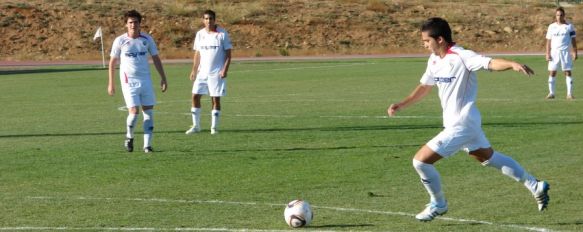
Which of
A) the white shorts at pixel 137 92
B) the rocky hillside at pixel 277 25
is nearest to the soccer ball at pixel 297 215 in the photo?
the white shorts at pixel 137 92

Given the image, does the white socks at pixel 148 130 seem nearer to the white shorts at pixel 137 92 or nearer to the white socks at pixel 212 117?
the white shorts at pixel 137 92

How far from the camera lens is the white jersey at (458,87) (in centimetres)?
983

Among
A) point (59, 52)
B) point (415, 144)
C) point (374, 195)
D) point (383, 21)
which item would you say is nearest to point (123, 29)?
point (59, 52)

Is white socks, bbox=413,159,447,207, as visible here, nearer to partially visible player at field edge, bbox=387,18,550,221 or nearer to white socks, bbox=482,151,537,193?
partially visible player at field edge, bbox=387,18,550,221

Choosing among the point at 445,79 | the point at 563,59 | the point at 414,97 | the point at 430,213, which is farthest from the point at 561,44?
the point at 430,213

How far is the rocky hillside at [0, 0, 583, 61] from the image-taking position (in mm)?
68938

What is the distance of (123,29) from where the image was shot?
73312 mm

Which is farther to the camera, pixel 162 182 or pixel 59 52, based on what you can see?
pixel 59 52

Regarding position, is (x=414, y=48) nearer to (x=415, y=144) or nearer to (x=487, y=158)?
(x=415, y=144)

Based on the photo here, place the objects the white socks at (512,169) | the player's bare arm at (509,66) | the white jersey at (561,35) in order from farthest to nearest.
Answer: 1. the white jersey at (561,35)
2. the white socks at (512,169)
3. the player's bare arm at (509,66)

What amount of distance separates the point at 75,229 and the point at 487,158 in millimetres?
3705

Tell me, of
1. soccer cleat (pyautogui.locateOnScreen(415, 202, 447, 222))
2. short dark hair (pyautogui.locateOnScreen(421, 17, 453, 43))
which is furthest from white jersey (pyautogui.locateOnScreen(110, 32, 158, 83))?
soccer cleat (pyautogui.locateOnScreen(415, 202, 447, 222))

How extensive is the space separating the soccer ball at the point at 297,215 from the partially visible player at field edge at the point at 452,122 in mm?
1002

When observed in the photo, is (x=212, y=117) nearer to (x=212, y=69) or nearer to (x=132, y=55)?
(x=212, y=69)
